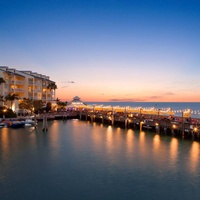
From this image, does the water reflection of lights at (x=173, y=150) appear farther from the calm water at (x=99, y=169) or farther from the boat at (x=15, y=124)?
the boat at (x=15, y=124)

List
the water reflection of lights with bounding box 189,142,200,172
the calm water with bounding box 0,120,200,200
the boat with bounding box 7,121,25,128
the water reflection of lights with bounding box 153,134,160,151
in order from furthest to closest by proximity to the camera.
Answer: the boat with bounding box 7,121,25,128 → the water reflection of lights with bounding box 153,134,160,151 → the water reflection of lights with bounding box 189,142,200,172 → the calm water with bounding box 0,120,200,200

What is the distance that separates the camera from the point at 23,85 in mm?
83625

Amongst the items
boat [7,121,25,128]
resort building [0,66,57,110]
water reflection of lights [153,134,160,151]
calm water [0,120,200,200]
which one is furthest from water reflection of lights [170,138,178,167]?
resort building [0,66,57,110]

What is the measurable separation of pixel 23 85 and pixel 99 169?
6368 cm

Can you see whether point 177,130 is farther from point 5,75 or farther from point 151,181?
point 5,75

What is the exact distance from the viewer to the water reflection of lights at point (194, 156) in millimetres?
28930

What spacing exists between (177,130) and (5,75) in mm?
54882

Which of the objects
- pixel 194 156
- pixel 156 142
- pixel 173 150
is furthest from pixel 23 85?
pixel 194 156

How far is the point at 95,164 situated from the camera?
30.1m

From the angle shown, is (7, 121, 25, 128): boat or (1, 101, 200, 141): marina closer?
(1, 101, 200, 141): marina

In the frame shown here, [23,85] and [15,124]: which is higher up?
[23,85]

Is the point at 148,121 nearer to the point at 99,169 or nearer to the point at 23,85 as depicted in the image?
the point at 99,169

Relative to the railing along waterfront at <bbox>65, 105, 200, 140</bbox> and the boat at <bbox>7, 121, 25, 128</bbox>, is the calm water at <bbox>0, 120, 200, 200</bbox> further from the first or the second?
the boat at <bbox>7, 121, 25, 128</bbox>

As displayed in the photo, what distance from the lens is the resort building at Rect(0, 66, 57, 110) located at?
241ft
